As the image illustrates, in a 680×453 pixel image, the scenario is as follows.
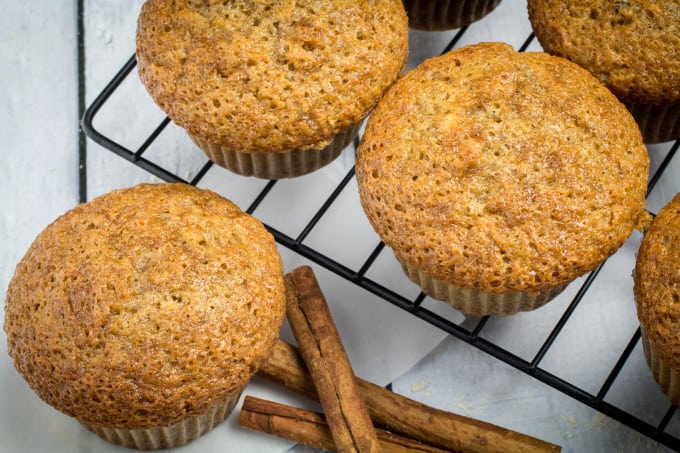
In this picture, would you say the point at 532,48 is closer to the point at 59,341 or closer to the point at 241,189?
the point at 241,189

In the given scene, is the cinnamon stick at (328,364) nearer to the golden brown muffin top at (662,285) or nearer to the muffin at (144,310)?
the muffin at (144,310)

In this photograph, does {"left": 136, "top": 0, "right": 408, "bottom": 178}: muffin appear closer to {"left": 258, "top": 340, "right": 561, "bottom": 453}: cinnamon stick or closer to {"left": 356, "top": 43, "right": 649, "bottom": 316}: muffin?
{"left": 356, "top": 43, "right": 649, "bottom": 316}: muffin

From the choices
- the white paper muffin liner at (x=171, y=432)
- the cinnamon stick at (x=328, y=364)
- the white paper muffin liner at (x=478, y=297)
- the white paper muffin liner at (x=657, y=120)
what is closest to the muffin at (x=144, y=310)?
the white paper muffin liner at (x=171, y=432)

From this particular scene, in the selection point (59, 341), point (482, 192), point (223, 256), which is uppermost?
point (482, 192)

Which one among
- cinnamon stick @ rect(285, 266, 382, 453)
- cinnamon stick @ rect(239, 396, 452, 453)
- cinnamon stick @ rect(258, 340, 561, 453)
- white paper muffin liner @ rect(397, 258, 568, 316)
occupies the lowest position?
cinnamon stick @ rect(239, 396, 452, 453)

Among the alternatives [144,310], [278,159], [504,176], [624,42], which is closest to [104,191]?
[278,159]

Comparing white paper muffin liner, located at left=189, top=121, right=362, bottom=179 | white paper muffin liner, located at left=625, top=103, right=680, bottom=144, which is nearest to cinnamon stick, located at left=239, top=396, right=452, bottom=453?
white paper muffin liner, located at left=189, top=121, right=362, bottom=179

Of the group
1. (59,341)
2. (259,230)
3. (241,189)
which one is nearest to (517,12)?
(241,189)
